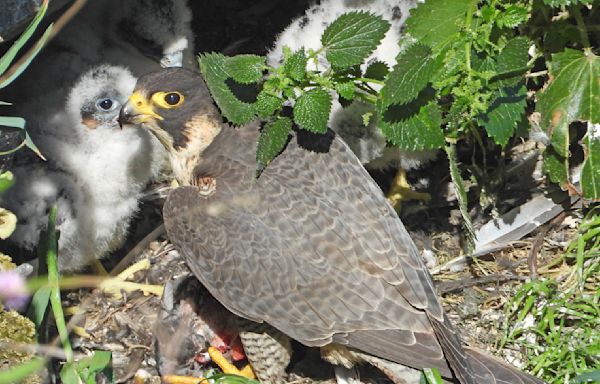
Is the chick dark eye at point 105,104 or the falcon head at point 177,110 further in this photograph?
the chick dark eye at point 105,104

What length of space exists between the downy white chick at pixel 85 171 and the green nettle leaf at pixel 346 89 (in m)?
1.34

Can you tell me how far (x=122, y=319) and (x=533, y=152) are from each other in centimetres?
225

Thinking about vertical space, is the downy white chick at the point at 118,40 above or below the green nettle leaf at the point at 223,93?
above

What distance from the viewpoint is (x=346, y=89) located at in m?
3.83

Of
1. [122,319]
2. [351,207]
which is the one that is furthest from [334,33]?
[122,319]

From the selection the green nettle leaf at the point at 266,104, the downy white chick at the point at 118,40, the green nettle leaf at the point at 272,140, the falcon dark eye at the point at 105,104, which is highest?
the downy white chick at the point at 118,40

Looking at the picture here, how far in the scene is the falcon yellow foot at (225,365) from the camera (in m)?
4.42

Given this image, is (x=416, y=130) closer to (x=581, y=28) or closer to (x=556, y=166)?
(x=556, y=166)

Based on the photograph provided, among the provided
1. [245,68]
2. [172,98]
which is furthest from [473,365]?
[172,98]

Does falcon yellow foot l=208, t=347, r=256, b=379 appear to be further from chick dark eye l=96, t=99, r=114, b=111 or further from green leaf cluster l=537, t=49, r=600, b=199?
green leaf cluster l=537, t=49, r=600, b=199

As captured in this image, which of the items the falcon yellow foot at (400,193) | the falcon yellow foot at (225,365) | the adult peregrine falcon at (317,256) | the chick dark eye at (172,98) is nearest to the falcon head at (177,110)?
the chick dark eye at (172,98)

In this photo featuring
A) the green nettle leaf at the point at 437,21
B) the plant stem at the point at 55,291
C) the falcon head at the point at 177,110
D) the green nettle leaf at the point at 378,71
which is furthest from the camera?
the falcon head at the point at 177,110

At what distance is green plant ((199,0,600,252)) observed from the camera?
3768 millimetres

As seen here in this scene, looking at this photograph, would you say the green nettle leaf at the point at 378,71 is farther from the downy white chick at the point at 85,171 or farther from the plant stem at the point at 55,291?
the plant stem at the point at 55,291
